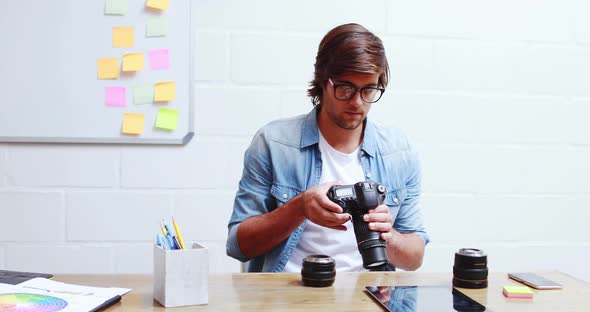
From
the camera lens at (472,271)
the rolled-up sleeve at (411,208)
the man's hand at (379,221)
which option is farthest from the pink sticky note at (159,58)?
the camera lens at (472,271)

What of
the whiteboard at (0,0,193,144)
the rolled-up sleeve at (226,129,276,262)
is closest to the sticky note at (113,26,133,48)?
the whiteboard at (0,0,193,144)

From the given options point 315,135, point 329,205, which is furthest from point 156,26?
point 329,205

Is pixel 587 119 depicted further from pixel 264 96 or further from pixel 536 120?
pixel 264 96

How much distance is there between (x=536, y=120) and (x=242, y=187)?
48.5 inches

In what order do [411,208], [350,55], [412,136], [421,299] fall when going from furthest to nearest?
1. [412,136]
2. [411,208]
3. [350,55]
4. [421,299]

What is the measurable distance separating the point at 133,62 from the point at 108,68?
0.27ft

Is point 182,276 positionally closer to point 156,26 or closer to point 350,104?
point 350,104

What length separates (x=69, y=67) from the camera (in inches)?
80.8

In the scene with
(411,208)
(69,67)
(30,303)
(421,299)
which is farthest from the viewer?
(69,67)

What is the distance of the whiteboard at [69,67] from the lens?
2.04 meters

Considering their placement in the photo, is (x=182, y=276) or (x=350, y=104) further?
(x=350, y=104)

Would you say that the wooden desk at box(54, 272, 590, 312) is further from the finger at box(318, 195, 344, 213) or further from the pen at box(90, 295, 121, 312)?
the finger at box(318, 195, 344, 213)

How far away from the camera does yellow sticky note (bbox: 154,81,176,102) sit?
209cm

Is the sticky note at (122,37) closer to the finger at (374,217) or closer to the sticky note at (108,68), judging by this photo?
the sticky note at (108,68)
